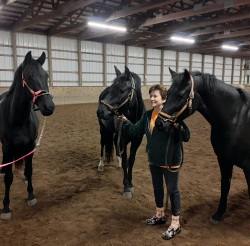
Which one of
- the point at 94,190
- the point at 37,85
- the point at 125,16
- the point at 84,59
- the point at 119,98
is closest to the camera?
the point at 37,85

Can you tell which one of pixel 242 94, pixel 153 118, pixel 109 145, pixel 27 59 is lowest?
pixel 109 145

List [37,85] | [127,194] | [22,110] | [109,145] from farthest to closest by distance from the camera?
[109,145]
[127,194]
[22,110]
[37,85]

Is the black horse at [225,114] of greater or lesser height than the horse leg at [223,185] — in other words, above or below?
above

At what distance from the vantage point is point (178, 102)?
205cm

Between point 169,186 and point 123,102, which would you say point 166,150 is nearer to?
point 169,186

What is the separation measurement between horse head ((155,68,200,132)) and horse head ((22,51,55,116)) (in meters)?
1.16

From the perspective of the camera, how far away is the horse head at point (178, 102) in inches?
79.7

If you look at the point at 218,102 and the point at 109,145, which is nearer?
the point at 218,102

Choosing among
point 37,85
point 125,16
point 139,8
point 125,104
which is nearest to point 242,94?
point 125,104

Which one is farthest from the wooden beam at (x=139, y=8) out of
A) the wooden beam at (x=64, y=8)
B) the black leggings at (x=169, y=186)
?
the black leggings at (x=169, y=186)

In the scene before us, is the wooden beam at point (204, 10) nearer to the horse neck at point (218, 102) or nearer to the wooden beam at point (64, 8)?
the wooden beam at point (64, 8)

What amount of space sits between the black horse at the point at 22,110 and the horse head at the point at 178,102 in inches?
46.3

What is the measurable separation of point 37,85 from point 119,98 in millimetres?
995

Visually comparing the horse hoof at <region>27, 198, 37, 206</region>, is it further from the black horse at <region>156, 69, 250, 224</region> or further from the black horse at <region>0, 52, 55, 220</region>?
the black horse at <region>156, 69, 250, 224</region>
